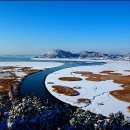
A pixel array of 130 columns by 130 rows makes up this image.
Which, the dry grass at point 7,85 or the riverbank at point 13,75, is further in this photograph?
the riverbank at point 13,75

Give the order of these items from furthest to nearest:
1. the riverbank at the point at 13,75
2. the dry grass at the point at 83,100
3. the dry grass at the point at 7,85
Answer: the riverbank at the point at 13,75 < the dry grass at the point at 7,85 < the dry grass at the point at 83,100

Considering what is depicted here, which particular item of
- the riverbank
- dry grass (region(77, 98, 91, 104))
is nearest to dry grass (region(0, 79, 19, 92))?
the riverbank

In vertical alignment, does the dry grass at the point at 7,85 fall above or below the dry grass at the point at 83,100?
above

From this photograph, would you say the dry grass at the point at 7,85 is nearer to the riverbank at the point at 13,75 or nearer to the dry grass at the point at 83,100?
the riverbank at the point at 13,75

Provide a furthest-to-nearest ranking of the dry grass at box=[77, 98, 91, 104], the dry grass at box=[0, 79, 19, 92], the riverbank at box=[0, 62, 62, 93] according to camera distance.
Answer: the riverbank at box=[0, 62, 62, 93] < the dry grass at box=[0, 79, 19, 92] < the dry grass at box=[77, 98, 91, 104]

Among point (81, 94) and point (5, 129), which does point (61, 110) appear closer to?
point (5, 129)

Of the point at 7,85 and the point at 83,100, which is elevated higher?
the point at 7,85

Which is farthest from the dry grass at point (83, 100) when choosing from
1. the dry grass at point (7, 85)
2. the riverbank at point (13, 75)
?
the dry grass at point (7, 85)

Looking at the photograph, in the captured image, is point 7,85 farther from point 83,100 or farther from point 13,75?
point 83,100

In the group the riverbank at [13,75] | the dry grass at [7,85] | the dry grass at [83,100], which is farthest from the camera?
the riverbank at [13,75]

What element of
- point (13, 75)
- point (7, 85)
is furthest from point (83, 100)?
point (13, 75)

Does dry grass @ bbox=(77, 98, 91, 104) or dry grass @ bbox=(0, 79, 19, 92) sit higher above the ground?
dry grass @ bbox=(0, 79, 19, 92)

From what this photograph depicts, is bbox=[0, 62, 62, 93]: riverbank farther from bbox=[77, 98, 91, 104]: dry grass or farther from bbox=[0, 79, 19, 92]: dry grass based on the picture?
bbox=[77, 98, 91, 104]: dry grass
